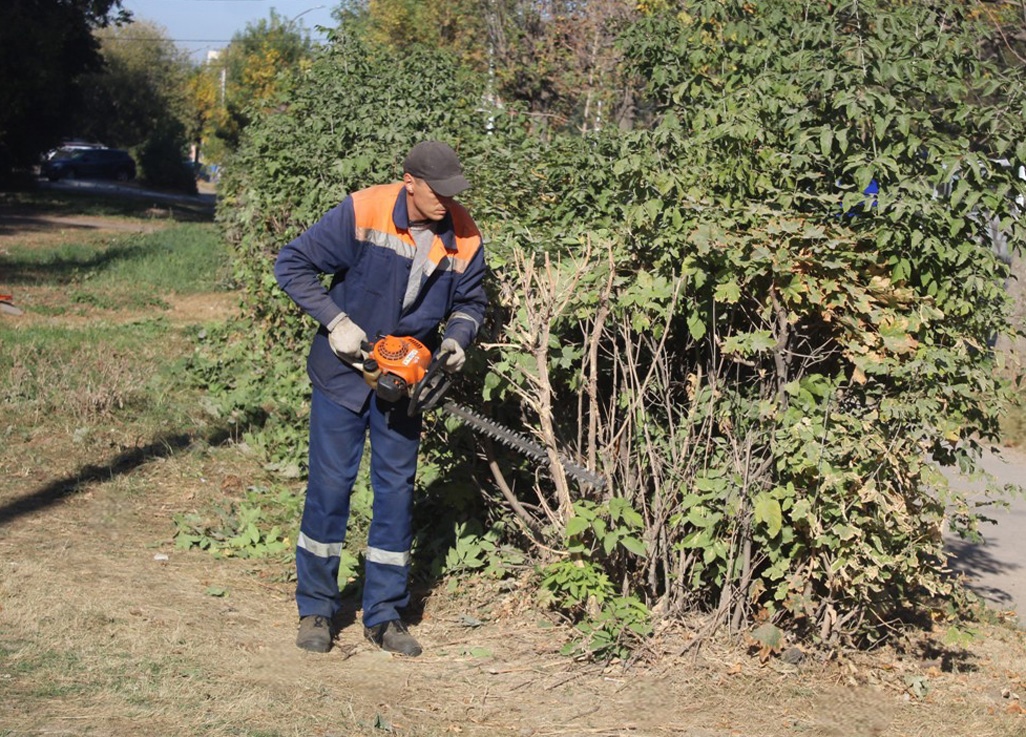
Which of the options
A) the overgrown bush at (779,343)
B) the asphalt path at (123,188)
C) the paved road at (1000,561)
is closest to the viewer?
the overgrown bush at (779,343)

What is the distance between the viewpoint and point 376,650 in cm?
494

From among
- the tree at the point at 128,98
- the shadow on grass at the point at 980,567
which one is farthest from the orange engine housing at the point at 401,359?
the tree at the point at 128,98

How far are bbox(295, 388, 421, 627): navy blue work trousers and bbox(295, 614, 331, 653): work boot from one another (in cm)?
3

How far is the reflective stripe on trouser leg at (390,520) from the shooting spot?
4926mm

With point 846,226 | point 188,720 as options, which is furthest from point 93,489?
point 846,226

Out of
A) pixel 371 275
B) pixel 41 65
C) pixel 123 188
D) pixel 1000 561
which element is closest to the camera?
pixel 371 275

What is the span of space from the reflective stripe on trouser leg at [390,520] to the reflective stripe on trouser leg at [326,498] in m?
0.11

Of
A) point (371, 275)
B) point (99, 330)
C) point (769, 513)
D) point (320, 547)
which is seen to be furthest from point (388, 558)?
point (99, 330)

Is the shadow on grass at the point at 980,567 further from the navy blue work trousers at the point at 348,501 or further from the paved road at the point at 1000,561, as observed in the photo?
the navy blue work trousers at the point at 348,501

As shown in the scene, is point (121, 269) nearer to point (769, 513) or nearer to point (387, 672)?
point (387, 672)

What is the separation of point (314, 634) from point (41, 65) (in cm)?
3163

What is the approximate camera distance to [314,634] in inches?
191

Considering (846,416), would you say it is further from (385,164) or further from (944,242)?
(385,164)

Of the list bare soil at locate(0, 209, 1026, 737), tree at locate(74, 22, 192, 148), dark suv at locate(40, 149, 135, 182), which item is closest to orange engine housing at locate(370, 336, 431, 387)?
bare soil at locate(0, 209, 1026, 737)
